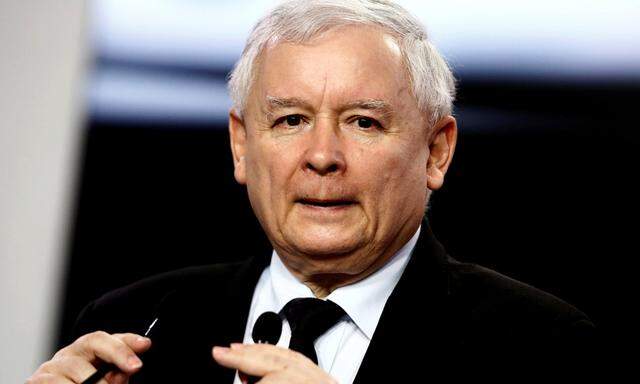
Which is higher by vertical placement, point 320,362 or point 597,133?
point 597,133

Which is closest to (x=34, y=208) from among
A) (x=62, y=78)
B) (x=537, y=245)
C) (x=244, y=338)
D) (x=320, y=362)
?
(x=62, y=78)

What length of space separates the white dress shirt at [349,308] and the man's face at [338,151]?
Result: 40mm

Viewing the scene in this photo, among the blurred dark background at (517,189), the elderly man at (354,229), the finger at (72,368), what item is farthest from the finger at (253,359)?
the blurred dark background at (517,189)

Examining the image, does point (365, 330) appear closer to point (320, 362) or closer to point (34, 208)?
point (320, 362)

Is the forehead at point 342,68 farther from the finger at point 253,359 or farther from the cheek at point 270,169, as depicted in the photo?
the finger at point 253,359

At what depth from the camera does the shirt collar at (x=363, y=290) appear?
135 cm

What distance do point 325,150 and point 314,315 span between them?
0.93ft

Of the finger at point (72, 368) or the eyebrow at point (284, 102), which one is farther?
the eyebrow at point (284, 102)

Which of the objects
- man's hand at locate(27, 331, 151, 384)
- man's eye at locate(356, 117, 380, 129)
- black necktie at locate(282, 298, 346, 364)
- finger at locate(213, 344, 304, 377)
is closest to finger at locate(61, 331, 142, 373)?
man's hand at locate(27, 331, 151, 384)

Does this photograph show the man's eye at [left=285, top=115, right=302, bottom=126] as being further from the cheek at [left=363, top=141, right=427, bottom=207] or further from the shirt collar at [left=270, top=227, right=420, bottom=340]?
the shirt collar at [left=270, top=227, right=420, bottom=340]

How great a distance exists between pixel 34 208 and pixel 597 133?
4.82 feet

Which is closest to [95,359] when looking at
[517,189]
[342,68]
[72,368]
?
[72,368]

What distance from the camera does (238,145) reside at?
150 centimetres

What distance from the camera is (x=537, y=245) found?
1.72m
